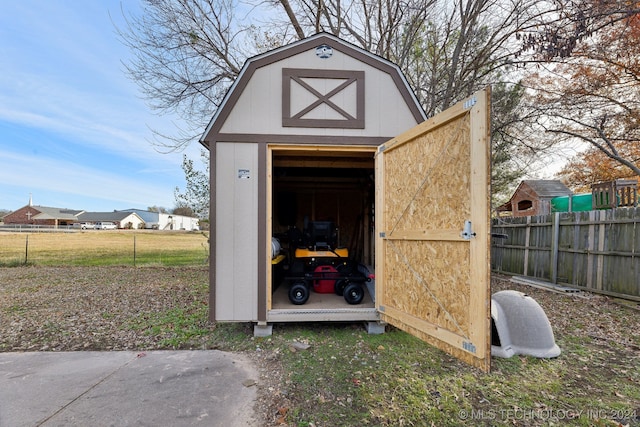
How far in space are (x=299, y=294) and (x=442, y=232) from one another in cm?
234

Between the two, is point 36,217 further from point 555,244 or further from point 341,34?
point 555,244

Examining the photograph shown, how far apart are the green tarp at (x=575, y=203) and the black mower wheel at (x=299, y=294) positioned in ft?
27.1

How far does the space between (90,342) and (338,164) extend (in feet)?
14.1

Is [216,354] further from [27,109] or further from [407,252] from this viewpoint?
[27,109]

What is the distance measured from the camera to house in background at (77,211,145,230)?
153 ft

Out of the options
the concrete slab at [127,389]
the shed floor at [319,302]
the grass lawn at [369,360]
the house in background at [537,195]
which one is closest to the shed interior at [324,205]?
the shed floor at [319,302]

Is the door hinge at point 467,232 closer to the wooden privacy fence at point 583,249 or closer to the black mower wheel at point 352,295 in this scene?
the black mower wheel at point 352,295

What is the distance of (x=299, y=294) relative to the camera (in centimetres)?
417

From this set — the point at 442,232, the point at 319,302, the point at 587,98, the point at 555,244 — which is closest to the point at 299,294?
the point at 319,302

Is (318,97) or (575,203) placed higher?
(318,97)

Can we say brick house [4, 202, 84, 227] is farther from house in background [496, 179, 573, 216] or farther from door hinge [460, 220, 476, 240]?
door hinge [460, 220, 476, 240]

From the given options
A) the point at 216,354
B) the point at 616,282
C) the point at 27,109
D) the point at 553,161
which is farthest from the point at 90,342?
the point at 27,109

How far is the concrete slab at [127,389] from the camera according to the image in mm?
2117

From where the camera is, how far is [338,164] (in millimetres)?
5188
